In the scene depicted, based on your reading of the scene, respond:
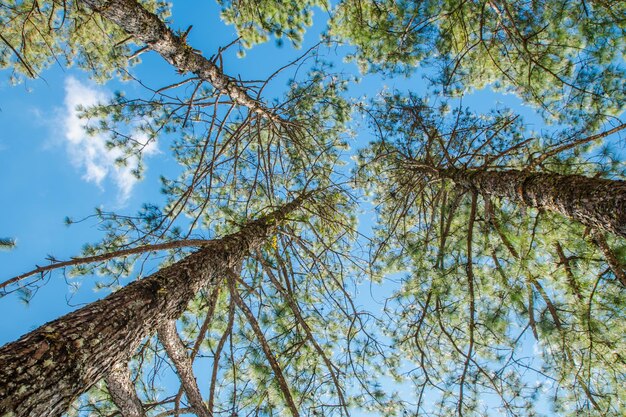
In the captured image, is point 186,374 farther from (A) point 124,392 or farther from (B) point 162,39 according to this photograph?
(B) point 162,39

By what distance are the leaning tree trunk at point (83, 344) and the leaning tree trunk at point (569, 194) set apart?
2.48 meters

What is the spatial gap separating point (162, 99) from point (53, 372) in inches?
147

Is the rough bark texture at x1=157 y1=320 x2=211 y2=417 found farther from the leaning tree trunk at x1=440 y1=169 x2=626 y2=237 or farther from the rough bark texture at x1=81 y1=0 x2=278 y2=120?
the leaning tree trunk at x1=440 y1=169 x2=626 y2=237

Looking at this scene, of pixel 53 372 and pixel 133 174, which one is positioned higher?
pixel 133 174

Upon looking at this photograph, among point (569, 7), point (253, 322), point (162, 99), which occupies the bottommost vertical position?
point (253, 322)

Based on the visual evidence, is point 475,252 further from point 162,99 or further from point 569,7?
point 162,99

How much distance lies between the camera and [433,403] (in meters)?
3.77

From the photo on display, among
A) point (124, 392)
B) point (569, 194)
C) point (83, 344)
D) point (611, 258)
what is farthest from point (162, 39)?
point (611, 258)

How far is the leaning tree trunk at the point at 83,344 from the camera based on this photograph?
4.07 ft

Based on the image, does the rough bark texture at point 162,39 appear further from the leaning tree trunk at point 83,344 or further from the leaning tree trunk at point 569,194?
the leaning tree trunk at point 569,194

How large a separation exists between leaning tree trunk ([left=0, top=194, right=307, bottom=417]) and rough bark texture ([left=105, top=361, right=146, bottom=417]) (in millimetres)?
353

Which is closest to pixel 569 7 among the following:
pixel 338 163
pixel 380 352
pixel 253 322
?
pixel 338 163

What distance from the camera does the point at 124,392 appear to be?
2.10 metres

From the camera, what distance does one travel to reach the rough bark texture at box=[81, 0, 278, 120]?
288cm
